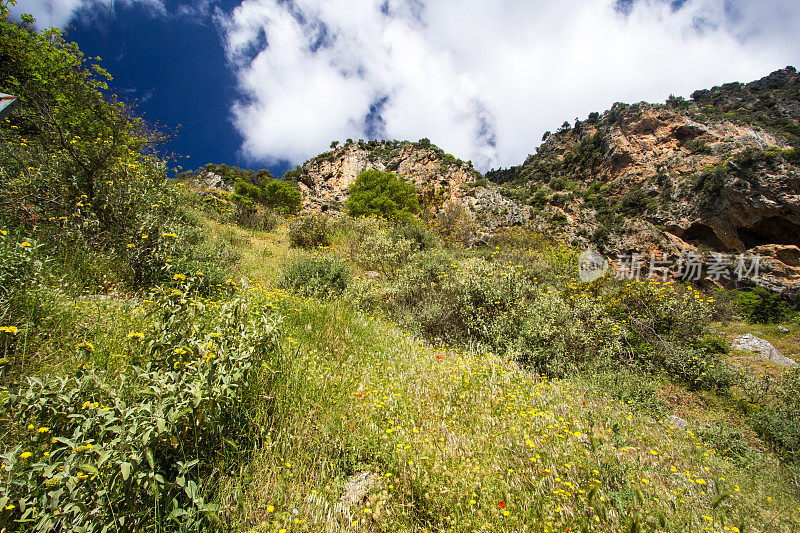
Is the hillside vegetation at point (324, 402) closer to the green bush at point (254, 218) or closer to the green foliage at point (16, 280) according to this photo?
the green foliage at point (16, 280)

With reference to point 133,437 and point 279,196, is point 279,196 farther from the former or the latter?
point 133,437

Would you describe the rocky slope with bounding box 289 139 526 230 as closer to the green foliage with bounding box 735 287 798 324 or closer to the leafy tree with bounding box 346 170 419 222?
the leafy tree with bounding box 346 170 419 222

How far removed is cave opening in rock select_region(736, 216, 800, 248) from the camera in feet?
61.3

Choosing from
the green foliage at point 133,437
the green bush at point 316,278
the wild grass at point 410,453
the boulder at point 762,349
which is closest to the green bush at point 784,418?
the wild grass at point 410,453

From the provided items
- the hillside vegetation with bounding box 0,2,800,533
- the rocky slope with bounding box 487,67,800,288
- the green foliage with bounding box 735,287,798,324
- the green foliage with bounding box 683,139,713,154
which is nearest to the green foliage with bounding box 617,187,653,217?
the rocky slope with bounding box 487,67,800,288

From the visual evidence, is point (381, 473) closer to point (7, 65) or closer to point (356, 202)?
point (7, 65)

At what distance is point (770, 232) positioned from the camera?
19.3 metres

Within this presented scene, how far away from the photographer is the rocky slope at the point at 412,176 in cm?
2886

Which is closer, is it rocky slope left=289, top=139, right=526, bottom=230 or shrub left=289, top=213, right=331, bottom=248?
shrub left=289, top=213, right=331, bottom=248

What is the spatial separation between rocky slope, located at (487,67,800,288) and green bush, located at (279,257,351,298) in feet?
63.5

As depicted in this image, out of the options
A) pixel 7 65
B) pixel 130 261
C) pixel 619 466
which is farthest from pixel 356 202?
pixel 619 466

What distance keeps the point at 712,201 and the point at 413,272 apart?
85.1 ft

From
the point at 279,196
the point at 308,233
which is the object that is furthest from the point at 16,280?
the point at 279,196

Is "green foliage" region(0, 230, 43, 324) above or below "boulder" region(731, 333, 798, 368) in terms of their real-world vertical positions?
above
